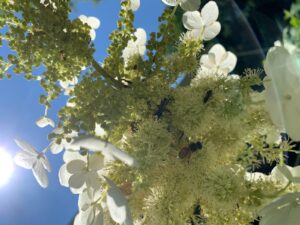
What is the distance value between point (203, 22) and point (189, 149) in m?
0.21

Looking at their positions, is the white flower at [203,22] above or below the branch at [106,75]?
above

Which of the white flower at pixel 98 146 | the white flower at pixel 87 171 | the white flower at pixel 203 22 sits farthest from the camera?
the white flower at pixel 203 22

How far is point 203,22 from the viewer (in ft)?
2.20

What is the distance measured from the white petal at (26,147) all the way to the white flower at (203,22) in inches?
11.2

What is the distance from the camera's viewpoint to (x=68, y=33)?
0.54m

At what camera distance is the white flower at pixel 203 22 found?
66 cm

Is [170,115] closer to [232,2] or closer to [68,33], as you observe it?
[68,33]

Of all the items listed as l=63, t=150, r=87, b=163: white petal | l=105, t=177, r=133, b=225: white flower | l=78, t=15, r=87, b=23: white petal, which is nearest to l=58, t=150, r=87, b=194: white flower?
l=63, t=150, r=87, b=163: white petal

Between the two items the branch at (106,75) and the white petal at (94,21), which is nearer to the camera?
the branch at (106,75)

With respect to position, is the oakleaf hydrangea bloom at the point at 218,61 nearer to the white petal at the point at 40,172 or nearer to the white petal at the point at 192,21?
the white petal at the point at 192,21

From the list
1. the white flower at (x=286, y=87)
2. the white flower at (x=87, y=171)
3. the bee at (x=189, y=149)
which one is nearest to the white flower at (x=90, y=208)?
the white flower at (x=87, y=171)

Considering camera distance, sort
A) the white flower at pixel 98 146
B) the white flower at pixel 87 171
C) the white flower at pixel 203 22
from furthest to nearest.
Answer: the white flower at pixel 203 22, the white flower at pixel 87 171, the white flower at pixel 98 146

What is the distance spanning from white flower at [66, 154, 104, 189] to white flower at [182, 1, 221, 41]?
240mm

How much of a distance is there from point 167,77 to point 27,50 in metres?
0.19
